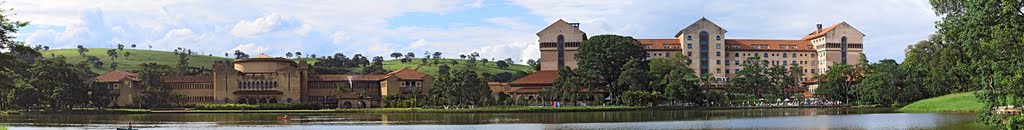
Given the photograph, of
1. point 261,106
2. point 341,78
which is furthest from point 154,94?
point 341,78

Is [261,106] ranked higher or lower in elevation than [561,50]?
lower

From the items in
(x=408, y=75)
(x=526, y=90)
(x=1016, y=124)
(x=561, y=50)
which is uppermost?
(x=561, y=50)

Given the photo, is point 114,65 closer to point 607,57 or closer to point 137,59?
point 137,59

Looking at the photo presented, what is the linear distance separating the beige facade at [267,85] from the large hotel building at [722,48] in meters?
23.2

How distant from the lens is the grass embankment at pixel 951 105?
225 ft

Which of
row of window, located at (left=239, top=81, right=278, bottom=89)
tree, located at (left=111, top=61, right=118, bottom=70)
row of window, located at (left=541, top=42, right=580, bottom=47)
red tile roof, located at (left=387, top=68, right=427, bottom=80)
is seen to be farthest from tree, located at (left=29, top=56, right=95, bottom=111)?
tree, located at (left=111, top=61, right=118, bottom=70)

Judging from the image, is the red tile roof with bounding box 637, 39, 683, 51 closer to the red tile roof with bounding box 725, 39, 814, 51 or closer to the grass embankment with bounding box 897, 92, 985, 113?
the red tile roof with bounding box 725, 39, 814, 51

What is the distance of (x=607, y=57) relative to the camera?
10238 cm

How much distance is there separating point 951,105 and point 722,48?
62336 millimetres

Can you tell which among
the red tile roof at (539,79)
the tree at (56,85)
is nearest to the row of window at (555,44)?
the red tile roof at (539,79)

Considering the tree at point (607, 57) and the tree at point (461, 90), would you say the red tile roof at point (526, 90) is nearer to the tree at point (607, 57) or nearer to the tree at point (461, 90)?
the tree at point (607, 57)

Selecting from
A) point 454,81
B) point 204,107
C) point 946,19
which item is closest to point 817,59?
point 454,81

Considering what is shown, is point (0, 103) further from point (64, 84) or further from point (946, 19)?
point (946, 19)

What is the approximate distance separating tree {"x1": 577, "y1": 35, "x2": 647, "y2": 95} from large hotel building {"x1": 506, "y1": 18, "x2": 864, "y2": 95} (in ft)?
85.3
